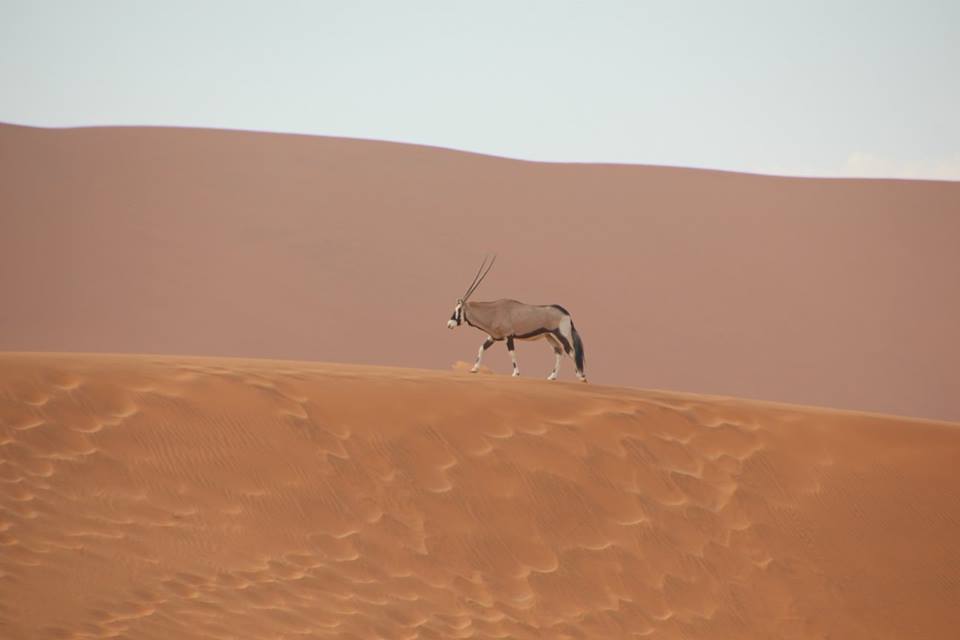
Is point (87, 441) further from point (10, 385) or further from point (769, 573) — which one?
point (769, 573)

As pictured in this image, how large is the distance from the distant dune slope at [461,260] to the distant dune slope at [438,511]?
54.1 ft

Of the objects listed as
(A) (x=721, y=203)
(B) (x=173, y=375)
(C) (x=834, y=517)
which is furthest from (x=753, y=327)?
(B) (x=173, y=375)

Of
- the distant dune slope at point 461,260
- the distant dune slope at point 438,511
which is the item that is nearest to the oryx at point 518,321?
the distant dune slope at point 438,511

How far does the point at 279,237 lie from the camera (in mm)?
31203

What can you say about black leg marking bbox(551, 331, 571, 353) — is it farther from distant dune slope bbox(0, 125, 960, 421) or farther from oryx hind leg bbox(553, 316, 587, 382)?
distant dune slope bbox(0, 125, 960, 421)

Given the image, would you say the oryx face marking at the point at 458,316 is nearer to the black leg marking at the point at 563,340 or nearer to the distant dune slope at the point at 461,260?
the black leg marking at the point at 563,340

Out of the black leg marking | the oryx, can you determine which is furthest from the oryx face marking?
the black leg marking

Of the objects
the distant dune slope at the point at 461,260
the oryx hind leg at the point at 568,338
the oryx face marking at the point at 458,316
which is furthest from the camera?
the distant dune slope at the point at 461,260

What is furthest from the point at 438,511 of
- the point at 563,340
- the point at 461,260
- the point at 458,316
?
the point at 461,260

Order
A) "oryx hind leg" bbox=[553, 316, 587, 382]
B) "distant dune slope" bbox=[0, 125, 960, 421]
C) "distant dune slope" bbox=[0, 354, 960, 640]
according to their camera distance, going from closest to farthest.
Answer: "distant dune slope" bbox=[0, 354, 960, 640], "oryx hind leg" bbox=[553, 316, 587, 382], "distant dune slope" bbox=[0, 125, 960, 421]

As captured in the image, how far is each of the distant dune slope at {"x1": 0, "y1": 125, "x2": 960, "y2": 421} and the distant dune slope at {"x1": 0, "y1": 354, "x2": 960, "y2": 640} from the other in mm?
16491

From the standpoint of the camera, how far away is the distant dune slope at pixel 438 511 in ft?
22.7

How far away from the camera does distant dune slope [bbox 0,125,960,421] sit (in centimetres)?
2734

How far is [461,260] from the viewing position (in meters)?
31.7
